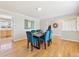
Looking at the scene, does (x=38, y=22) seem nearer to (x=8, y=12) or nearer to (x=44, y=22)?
(x=44, y=22)

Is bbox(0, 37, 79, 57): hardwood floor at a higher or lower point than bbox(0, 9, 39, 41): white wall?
lower

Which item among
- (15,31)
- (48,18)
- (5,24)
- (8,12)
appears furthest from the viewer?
(48,18)

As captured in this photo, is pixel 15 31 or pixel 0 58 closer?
pixel 0 58

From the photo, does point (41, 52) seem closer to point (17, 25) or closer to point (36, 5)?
point (36, 5)

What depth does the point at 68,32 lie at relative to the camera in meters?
7.38

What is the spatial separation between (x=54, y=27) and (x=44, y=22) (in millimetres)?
1205

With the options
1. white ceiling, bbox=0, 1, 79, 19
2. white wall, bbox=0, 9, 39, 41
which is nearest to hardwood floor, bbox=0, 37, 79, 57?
white ceiling, bbox=0, 1, 79, 19

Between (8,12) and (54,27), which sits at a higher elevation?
(8,12)

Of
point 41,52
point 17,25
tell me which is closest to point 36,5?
point 41,52

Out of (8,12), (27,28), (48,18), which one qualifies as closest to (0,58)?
(8,12)

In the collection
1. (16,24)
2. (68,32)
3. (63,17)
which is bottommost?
(68,32)

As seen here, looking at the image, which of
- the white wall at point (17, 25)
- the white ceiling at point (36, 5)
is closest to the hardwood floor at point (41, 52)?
the white ceiling at point (36, 5)

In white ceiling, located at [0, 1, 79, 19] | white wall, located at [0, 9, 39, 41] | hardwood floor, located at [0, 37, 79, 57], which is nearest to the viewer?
hardwood floor, located at [0, 37, 79, 57]

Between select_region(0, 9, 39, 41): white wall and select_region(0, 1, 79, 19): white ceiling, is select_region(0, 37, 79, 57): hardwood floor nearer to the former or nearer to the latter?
select_region(0, 1, 79, 19): white ceiling
